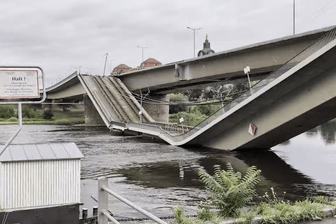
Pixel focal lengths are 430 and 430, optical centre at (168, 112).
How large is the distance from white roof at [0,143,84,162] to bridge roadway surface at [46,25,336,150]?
14454mm

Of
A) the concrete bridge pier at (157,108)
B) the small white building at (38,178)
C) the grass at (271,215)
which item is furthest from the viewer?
the concrete bridge pier at (157,108)

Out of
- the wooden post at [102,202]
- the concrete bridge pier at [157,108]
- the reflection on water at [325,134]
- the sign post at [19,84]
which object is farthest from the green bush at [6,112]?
the wooden post at [102,202]

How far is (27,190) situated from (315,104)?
1742 centimetres

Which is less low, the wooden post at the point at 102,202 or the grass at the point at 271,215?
the wooden post at the point at 102,202

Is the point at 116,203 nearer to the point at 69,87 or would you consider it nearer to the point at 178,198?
the point at 178,198

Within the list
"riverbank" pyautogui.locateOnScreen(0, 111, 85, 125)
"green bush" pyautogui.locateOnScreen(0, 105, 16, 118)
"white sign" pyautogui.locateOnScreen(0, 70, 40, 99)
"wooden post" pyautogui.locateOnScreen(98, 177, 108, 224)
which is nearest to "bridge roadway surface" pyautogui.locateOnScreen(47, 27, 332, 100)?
"riverbank" pyautogui.locateOnScreen(0, 111, 85, 125)

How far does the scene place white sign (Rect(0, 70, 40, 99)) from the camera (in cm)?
811

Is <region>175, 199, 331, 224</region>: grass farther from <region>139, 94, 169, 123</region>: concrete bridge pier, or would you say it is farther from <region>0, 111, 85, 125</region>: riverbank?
<region>0, 111, 85, 125</region>: riverbank

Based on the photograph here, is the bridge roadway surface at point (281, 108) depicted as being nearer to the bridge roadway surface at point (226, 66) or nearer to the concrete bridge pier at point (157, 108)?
the bridge roadway surface at point (226, 66)

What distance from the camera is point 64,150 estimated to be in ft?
27.9

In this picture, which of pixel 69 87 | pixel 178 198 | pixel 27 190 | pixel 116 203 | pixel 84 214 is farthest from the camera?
pixel 69 87

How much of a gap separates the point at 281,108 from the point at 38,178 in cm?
1850

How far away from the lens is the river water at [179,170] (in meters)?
14.1

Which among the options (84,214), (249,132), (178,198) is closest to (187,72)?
(249,132)
